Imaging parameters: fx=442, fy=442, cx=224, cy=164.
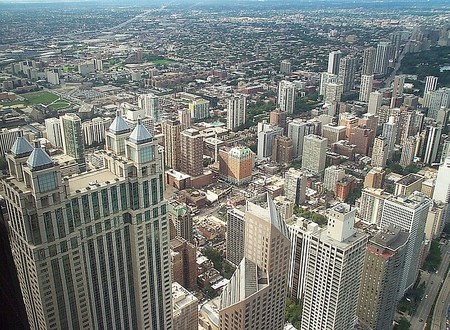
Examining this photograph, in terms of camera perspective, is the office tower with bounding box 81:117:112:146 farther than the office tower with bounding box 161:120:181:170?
No

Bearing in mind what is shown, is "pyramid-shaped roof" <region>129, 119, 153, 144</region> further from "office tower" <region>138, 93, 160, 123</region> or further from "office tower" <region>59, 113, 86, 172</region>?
"office tower" <region>138, 93, 160, 123</region>

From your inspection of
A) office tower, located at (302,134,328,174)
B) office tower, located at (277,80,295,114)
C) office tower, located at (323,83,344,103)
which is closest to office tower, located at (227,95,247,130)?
office tower, located at (277,80,295,114)

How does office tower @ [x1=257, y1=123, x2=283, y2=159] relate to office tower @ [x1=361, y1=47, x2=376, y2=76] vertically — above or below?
below

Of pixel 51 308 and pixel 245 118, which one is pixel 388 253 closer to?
pixel 51 308

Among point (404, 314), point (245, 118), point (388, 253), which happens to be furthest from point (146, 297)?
point (245, 118)

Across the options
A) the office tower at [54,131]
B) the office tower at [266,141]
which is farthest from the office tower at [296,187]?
the office tower at [54,131]

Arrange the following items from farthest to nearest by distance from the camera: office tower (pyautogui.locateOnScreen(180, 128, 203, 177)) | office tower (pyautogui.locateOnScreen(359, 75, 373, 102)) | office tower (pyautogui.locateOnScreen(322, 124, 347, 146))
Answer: office tower (pyautogui.locateOnScreen(359, 75, 373, 102)) → office tower (pyautogui.locateOnScreen(322, 124, 347, 146)) → office tower (pyautogui.locateOnScreen(180, 128, 203, 177))
